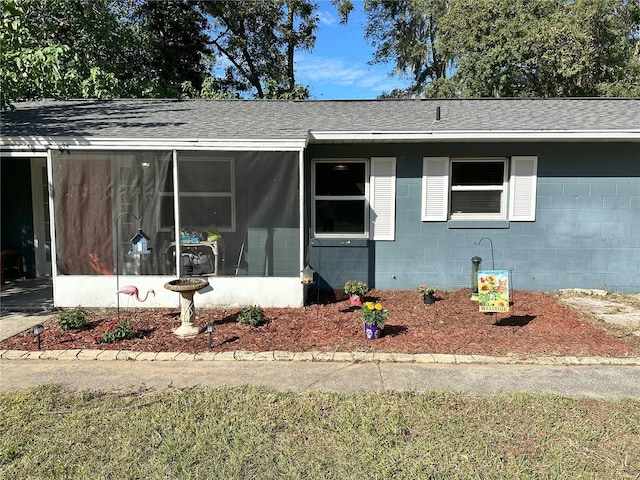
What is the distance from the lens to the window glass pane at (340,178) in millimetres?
7605

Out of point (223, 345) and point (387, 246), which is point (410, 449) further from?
point (387, 246)

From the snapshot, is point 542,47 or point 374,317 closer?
point 374,317

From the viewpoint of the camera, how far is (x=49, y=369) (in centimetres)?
432

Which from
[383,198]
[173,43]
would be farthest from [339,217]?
[173,43]

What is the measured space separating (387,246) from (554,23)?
11.5 metres

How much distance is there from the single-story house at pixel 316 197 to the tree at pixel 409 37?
1350 cm

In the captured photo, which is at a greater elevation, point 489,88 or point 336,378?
point 489,88

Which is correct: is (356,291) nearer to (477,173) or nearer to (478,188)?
(478,188)

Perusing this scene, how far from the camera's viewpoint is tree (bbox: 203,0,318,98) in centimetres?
1866

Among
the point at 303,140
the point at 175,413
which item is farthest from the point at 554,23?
the point at 175,413

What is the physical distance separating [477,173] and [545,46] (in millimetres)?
9428

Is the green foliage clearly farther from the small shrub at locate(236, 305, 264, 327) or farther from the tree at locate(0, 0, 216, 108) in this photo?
the small shrub at locate(236, 305, 264, 327)

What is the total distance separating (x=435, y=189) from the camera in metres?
7.42

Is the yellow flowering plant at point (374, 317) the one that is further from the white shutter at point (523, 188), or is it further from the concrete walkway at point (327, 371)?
the white shutter at point (523, 188)
